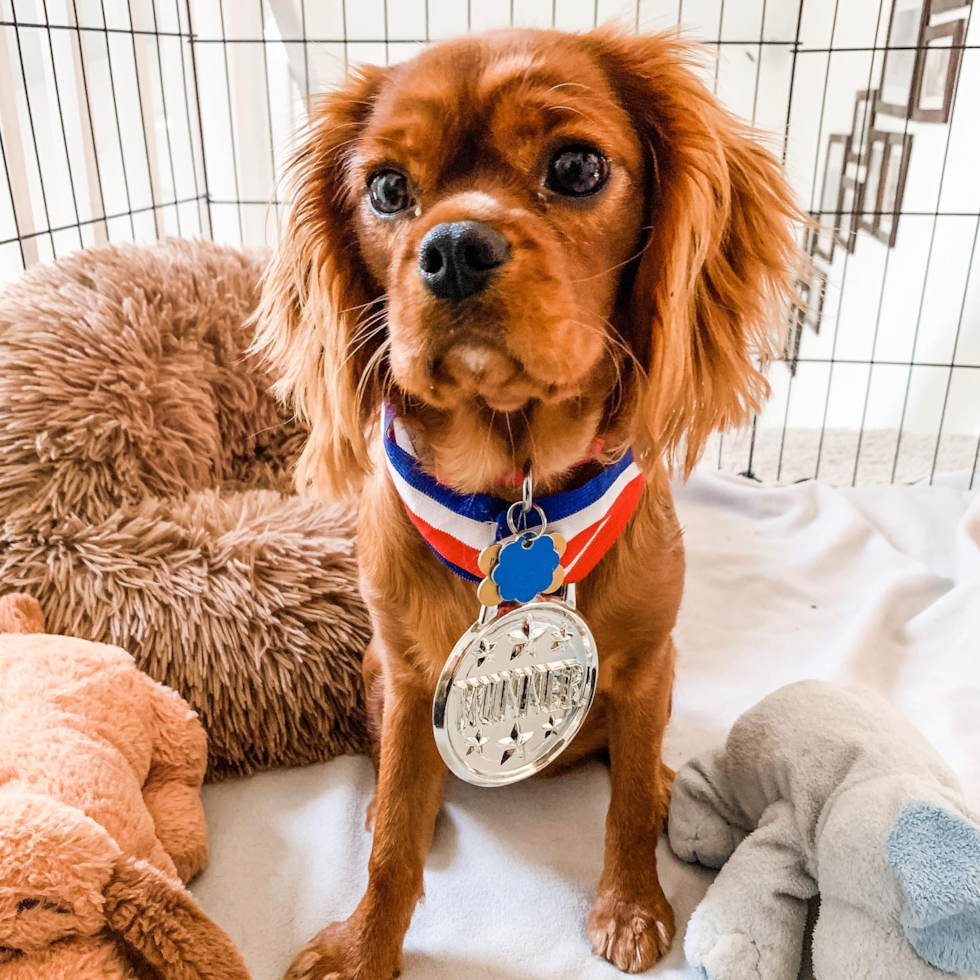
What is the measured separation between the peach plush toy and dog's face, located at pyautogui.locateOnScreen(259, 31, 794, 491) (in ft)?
1.28

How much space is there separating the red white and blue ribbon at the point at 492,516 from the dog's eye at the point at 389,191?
227 mm

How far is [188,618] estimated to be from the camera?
4.18ft

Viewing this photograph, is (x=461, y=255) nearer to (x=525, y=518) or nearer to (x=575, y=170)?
(x=575, y=170)

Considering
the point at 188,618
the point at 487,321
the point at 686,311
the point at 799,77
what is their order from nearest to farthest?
the point at 487,321 → the point at 686,311 → the point at 188,618 → the point at 799,77

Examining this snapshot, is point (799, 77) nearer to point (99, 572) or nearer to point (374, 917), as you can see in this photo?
point (99, 572)

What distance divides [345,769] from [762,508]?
113 centimetres

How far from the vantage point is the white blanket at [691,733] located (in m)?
1.06

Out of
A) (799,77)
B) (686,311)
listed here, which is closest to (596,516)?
(686,311)

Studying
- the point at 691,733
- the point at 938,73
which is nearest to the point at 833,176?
the point at 938,73

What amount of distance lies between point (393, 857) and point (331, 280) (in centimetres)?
62

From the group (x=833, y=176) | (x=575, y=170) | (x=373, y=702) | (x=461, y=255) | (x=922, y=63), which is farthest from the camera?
(x=833, y=176)

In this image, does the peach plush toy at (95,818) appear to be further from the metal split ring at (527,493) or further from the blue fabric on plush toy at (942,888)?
the blue fabric on plush toy at (942,888)

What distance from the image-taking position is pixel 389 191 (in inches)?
34.2

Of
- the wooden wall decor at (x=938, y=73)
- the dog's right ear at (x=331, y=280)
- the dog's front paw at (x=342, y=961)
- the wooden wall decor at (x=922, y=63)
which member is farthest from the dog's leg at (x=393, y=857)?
the wooden wall decor at (x=938, y=73)
